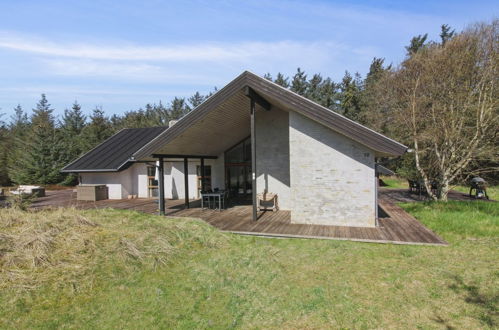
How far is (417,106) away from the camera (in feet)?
37.2

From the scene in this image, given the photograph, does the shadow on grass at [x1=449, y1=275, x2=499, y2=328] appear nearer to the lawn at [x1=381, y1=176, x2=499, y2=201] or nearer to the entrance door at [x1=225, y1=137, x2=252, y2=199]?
the lawn at [x1=381, y1=176, x2=499, y2=201]

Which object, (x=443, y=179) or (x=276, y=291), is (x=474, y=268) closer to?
(x=276, y=291)

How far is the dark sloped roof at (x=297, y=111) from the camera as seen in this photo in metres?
7.17

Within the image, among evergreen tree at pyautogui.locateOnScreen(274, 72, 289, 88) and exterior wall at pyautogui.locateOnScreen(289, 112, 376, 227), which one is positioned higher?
evergreen tree at pyautogui.locateOnScreen(274, 72, 289, 88)

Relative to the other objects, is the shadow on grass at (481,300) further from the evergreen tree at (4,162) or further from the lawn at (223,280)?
the evergreen tree at (4,162)

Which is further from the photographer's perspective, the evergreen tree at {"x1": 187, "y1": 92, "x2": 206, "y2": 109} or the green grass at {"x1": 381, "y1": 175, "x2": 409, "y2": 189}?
the evergreen tree at {"x1": 187, "y1": 92, "x2": 206, "y2": 109}

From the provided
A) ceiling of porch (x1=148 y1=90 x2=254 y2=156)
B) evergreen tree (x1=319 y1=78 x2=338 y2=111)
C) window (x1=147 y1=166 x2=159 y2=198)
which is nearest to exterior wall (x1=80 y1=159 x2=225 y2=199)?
window (x1=147 y1=166 x2=159 y2=198)

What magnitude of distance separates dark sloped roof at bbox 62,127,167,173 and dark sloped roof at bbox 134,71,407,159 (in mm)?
6195

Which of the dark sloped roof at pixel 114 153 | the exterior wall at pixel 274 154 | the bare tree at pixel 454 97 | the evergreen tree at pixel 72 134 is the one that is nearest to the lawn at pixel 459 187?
the bare tree at pixel 454 97

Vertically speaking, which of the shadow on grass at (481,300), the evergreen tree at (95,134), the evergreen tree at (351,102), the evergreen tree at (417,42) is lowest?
the shadow on grass at (481,300)

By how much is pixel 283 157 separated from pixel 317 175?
10.4 feet

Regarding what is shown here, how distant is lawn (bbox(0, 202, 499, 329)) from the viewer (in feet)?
11.8

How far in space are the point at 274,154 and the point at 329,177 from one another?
143 inches

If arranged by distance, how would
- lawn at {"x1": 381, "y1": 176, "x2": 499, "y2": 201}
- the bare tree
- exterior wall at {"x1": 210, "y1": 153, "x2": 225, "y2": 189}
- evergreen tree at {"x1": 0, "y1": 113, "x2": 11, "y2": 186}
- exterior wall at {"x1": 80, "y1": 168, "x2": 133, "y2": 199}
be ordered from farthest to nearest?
evergreen tree at {"x1": 0, "y1": 113, "x2": 11, "y2": 186}
exterior wall at {"x1": 80, "y1": 168, "x2": 133, "y2": 199}
lawn at {"x1": 381, "y1": 176, "x2": 499, "y2": 201}
exterior wall at {"x1": 210, "y1": 153, "x2": 225, "y2": 189}
the bare tree
